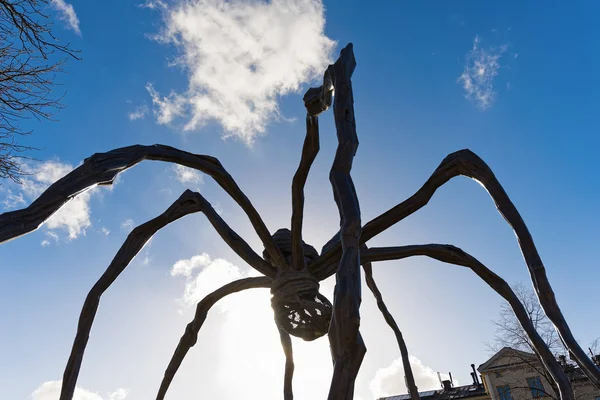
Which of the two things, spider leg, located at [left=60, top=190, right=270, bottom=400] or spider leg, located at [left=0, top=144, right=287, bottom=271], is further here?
spider leg, located at [left=60, top=190, right=270, bottom=400]

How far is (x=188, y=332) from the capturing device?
4.94 metres

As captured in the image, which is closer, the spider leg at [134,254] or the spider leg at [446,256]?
the spider leg at [134,254]

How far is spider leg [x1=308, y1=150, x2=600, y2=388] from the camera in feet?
9.81

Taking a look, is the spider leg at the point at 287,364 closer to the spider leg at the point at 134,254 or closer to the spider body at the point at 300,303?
the spider body at the point at 300,303

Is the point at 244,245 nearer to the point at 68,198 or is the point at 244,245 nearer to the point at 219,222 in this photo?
the point at 219,222

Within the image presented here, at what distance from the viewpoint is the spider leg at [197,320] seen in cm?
481

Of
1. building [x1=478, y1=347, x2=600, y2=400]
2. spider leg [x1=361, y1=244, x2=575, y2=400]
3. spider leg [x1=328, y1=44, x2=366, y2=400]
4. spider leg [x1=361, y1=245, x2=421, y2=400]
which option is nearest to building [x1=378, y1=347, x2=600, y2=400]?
building [x1=478, y1=347, x2=600, y2=400]

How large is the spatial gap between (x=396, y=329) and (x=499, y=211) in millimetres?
2845

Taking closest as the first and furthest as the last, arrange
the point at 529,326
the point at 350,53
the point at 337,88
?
the point at 337,88
the point at 350,53
the point at 529,326

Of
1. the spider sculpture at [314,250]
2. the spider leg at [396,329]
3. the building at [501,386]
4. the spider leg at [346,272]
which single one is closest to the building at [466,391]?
the building at [501,386]

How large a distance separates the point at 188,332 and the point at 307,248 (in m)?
1.58

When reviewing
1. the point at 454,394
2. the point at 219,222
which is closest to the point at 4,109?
the point at 219,222

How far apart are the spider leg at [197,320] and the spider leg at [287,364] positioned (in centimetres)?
96

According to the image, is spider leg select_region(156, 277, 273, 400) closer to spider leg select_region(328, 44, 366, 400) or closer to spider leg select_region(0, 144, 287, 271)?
spider leg select_region(0, 144, 287, 271)
